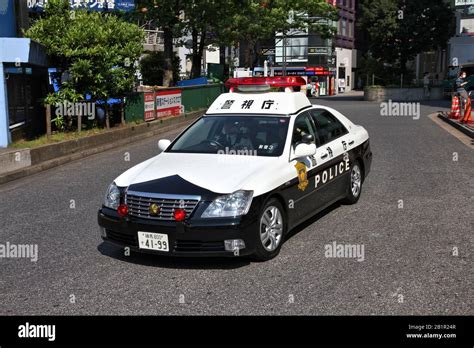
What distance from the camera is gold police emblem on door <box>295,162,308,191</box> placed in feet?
20.4

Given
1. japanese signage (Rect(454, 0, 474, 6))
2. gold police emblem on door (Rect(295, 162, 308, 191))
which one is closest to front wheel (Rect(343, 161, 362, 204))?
gold police emblem on door (Rect(295, 162, 308, 191))

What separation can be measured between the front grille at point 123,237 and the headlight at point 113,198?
269mm

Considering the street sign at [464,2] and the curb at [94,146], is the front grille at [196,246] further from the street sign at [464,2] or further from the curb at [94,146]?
the street sign at [464,2]

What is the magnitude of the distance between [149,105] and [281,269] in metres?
15.6

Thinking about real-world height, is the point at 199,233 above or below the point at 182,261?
above

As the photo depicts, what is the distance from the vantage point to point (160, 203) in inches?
208

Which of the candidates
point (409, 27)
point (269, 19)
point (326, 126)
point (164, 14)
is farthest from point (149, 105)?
point (409, 27)

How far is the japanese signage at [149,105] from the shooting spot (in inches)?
785

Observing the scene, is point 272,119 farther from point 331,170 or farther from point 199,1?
point 199,1

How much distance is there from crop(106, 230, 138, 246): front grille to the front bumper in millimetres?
11

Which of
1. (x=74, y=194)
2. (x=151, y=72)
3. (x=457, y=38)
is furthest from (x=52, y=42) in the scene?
(x=457, y=38)

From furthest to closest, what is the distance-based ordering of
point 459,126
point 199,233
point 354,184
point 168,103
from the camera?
point 168,103 → point 459,126 → point 354,184 → point 199,233

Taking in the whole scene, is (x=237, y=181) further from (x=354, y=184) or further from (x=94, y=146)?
(x=94, y=146)

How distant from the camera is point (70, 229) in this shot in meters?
7.12
